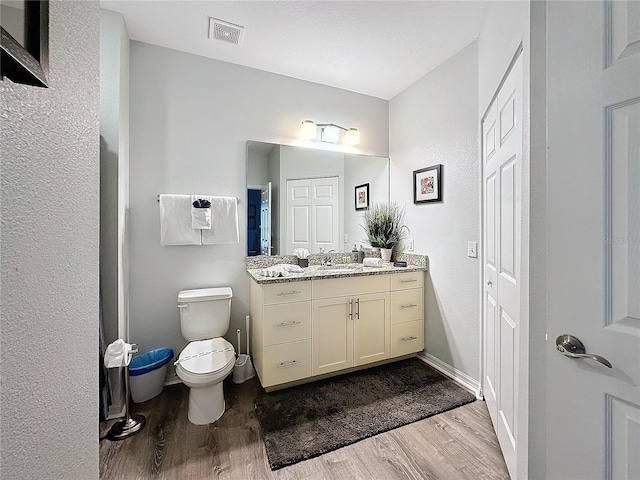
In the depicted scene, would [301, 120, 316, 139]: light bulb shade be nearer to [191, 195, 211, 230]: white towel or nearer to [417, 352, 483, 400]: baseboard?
[191, 195, 211, 230]: white towel

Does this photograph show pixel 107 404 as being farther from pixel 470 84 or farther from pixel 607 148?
pixel 470 84

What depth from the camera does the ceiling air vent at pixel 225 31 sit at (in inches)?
75.2

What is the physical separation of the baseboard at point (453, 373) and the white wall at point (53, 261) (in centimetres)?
222

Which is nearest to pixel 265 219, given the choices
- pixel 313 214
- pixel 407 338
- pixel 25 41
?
pixel 313 214

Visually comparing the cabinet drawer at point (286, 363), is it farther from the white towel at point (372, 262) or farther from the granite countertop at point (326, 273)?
the white towel at point (372, 262)

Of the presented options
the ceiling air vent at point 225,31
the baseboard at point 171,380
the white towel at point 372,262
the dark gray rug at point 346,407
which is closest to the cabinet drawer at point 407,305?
the white towel at point 372,262

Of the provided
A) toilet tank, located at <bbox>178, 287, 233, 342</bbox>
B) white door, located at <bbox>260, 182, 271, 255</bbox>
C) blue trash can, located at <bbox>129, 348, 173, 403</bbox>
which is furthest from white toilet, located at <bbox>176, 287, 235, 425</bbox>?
white door, located at <bbox>260, 182, 271, 255</bbox>

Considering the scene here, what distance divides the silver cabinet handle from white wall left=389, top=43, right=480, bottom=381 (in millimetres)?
1293

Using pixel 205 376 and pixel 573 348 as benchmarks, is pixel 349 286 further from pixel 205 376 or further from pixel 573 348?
pixel 573 348

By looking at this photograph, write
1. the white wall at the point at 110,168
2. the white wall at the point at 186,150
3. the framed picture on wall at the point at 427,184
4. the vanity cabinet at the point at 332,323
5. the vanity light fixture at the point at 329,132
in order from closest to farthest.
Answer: the white wall at the point at 110,168 → the vanity cabinet at the point at 332,323 → the white wall at the point at 186,150 → the framed picture on wall at the point at 427,184 → the vanity light fixture at the point at 329,132

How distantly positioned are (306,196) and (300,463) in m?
2.01

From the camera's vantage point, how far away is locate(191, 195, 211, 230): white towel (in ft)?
7.13

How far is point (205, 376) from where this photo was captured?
1639 millimetres

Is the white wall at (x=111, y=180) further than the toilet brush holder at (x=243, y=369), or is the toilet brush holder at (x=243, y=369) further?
the toilet brush holder at (x=243, y=369)
